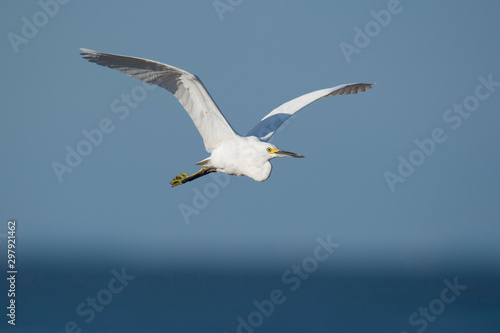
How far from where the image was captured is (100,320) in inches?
1131

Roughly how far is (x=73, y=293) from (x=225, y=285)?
40.7 ft

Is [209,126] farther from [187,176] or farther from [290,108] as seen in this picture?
[290,108]

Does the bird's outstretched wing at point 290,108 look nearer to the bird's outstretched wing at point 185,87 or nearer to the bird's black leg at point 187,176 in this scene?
the bird's black leg at point 187,176

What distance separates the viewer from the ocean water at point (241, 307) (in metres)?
29.0

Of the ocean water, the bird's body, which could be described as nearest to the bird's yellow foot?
the bird's body

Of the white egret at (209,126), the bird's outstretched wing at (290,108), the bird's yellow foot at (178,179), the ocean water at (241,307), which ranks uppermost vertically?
the ocean water at (241,307)

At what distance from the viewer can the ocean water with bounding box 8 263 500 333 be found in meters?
29.0

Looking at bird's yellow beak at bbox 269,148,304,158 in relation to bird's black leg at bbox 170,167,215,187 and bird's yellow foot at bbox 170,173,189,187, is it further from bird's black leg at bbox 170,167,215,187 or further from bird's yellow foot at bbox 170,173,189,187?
bird's yellow foot at bbox 170,173,189,187

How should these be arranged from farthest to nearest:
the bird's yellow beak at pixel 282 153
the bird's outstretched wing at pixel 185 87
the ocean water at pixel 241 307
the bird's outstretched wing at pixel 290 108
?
1. the ocean water at pixel 241 307
2. the bird's outstretched wing at pixel 290 108
3. the bird's yellow beak at pixel 282 153
4. the bird's outstretched wing at pixel 185 87

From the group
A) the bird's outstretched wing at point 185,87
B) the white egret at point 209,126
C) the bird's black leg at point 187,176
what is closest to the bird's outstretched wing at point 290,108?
the white egret at point 209,126

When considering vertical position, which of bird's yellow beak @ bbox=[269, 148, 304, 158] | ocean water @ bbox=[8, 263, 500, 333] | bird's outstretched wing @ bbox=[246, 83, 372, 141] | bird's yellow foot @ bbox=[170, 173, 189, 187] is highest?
ocean water @ bbox=[8, 263, 500, 333]

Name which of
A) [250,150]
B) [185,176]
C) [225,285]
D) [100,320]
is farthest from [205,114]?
[225,285]

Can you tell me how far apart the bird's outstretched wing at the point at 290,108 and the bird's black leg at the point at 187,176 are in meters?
1.32

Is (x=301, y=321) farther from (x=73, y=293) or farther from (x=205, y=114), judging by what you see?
(x=205, y=114)
